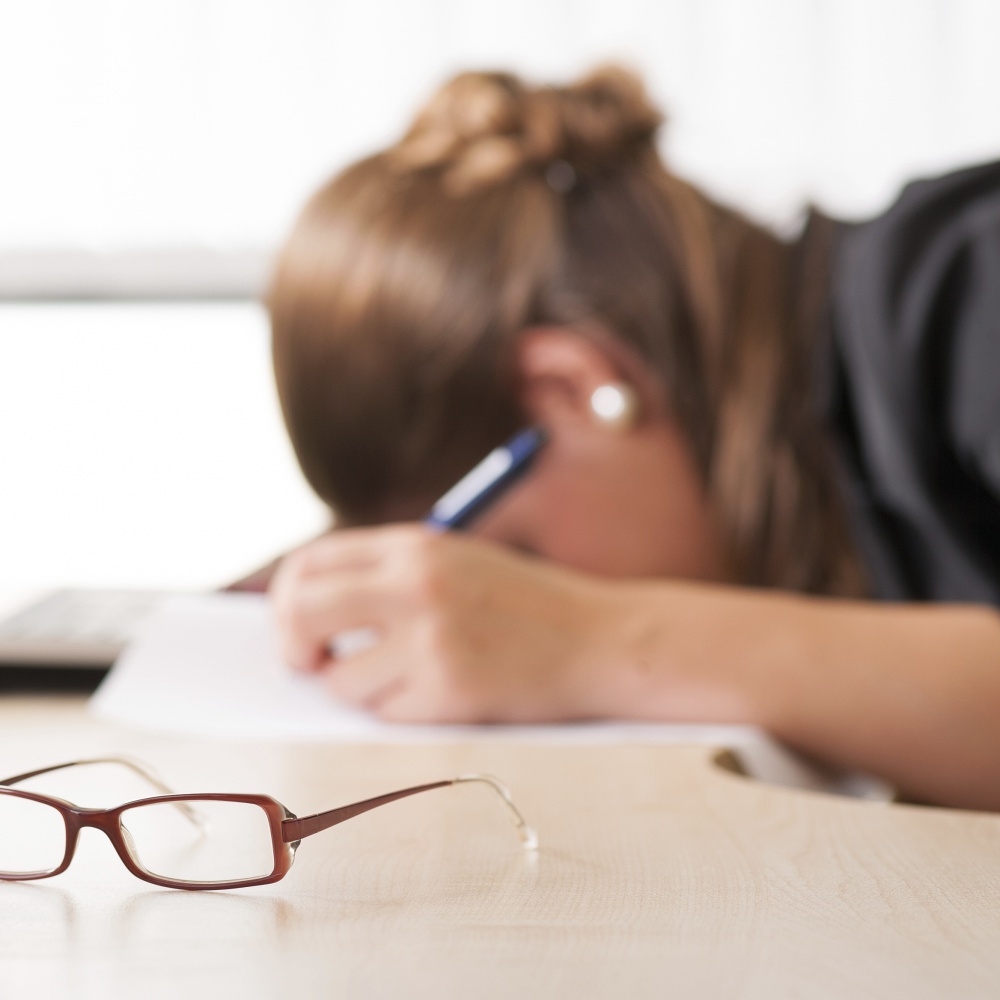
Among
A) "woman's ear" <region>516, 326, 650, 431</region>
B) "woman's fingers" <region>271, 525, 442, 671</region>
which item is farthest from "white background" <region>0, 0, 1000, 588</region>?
"woman's fingers" <region>271, 525, 442, 671</region>

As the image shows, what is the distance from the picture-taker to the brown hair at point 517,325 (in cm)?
75

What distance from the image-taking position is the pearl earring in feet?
2.44

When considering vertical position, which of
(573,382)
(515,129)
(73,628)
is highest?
(515,129)

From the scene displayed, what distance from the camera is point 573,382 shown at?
2.47 ft

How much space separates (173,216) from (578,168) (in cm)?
54

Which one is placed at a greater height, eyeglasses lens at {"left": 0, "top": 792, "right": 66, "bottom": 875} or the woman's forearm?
eyeglasses lens at {"left": 0, "top": 792, "right": 66, "bottom": 875}

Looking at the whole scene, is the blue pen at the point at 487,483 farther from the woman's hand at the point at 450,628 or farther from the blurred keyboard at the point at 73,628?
the blurred keyboard at the point at 73,628

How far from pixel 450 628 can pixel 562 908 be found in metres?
0.29

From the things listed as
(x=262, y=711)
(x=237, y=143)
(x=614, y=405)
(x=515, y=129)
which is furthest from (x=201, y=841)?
(x=237, y=143)

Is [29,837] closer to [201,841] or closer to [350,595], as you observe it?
[201,841]

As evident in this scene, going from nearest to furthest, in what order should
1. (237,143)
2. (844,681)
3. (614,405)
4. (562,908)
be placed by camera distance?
(562,908) → (844,681) → (614,405) → (237,143)

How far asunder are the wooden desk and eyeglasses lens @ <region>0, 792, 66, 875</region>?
0.03ft

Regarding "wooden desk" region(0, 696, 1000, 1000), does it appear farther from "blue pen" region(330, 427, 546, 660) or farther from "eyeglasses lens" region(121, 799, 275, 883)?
"blue pen" region(330, 427, 546, 660)

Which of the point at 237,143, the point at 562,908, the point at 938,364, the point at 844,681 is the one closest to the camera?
the point at 562,908
